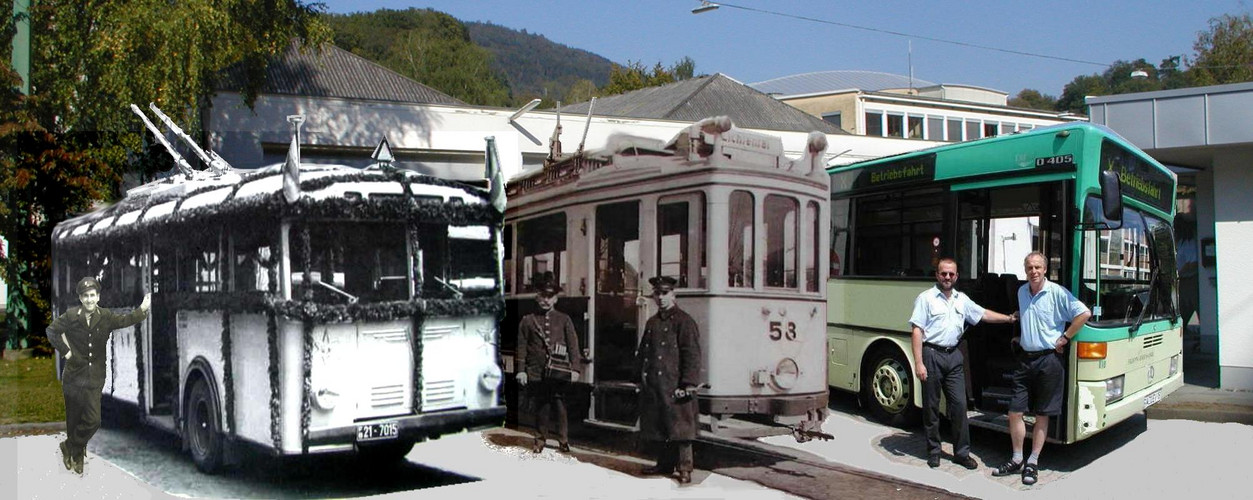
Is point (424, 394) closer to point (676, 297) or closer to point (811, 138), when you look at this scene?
point (676, 297)

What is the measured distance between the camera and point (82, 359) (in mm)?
5262

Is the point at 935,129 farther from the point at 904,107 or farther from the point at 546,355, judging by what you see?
the point at 546,355

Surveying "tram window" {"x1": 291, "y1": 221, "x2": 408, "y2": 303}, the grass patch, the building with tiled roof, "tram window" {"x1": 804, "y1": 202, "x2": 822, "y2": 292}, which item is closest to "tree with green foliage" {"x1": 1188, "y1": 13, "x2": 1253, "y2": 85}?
the building with tiled roof

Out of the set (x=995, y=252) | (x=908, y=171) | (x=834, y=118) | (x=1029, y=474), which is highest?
(x=834, y=118)

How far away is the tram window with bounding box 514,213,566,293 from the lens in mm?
5000

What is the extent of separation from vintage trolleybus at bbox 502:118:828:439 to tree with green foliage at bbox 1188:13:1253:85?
4.60 meters

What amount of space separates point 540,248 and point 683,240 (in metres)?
0.77

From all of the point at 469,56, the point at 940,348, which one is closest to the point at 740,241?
the point at 469,56

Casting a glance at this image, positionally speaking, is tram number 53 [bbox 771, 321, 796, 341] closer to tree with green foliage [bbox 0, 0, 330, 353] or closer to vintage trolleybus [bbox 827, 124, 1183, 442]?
vintage trolleybus [bbox 827, 124, 1183, 442]

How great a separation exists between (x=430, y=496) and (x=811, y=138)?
262cm

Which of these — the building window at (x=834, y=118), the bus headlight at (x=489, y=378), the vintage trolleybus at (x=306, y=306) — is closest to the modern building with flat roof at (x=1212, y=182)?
the building window at (x=834, y=118)

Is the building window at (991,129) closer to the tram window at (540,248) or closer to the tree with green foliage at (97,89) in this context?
the tram window at (540,248)

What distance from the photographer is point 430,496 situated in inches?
204

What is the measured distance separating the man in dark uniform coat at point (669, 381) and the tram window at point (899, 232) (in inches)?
69.5
